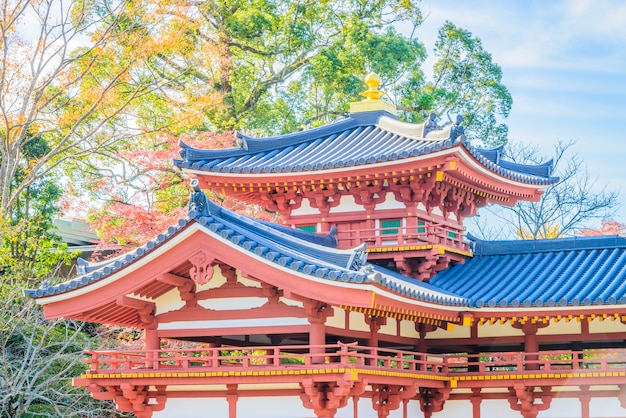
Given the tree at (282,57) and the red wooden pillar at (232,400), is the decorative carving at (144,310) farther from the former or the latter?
Result: the tree at (282,57)

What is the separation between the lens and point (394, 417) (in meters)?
17.2

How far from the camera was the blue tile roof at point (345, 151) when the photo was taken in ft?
60.0

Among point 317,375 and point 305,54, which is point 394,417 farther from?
point 305,54

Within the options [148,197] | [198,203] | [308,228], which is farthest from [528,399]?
[148,197]

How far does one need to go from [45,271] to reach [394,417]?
1301 cm

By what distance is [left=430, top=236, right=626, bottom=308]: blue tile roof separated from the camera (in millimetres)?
16703

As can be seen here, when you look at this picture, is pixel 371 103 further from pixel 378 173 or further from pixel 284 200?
pixel 378 173

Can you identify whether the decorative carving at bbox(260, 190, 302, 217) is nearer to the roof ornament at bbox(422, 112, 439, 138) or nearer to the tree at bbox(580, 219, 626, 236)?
the roof ornament at bbox(422, 112, 439, 138)

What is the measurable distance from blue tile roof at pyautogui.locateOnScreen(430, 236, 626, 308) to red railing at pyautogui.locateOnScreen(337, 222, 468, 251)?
2.94 feet

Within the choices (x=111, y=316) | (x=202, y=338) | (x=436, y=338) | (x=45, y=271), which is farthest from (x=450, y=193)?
(x=45, y=271)

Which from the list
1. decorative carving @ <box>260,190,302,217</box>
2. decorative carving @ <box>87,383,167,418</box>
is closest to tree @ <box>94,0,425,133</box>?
decorative carving @ <box>260,190,302,217</box>

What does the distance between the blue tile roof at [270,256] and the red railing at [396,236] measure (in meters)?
2.06

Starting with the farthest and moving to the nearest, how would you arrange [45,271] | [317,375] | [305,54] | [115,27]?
[305,54] → [115,27] → [45,271] → [317,375]

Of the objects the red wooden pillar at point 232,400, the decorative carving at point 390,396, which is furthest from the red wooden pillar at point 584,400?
the red wooden pillar at point 232,400
